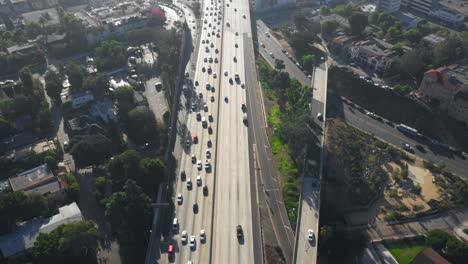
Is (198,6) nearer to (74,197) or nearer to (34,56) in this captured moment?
(34,56)

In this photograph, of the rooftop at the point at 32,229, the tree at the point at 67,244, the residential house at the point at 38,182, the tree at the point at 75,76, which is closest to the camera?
the tree at the point at 67,244

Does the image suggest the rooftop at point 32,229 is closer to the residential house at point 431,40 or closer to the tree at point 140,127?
the tree at point 140,127

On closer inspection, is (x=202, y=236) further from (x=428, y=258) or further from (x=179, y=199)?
(x=428, y=258)

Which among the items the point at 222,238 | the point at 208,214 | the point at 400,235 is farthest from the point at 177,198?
the point at 400,235

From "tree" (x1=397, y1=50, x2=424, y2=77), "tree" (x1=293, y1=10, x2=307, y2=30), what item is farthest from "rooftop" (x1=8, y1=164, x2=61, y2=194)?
"tree" (x1=293, y1=10, x2=307, y2=30)

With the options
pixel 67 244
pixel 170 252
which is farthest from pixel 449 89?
pixel 67 244

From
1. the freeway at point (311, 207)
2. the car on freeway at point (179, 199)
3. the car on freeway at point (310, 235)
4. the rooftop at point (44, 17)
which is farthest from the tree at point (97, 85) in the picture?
the car on freeway at point (310, 235)

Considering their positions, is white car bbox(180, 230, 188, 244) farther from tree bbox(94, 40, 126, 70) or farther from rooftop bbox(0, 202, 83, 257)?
tree bbox(94, 40, 126, 70)
